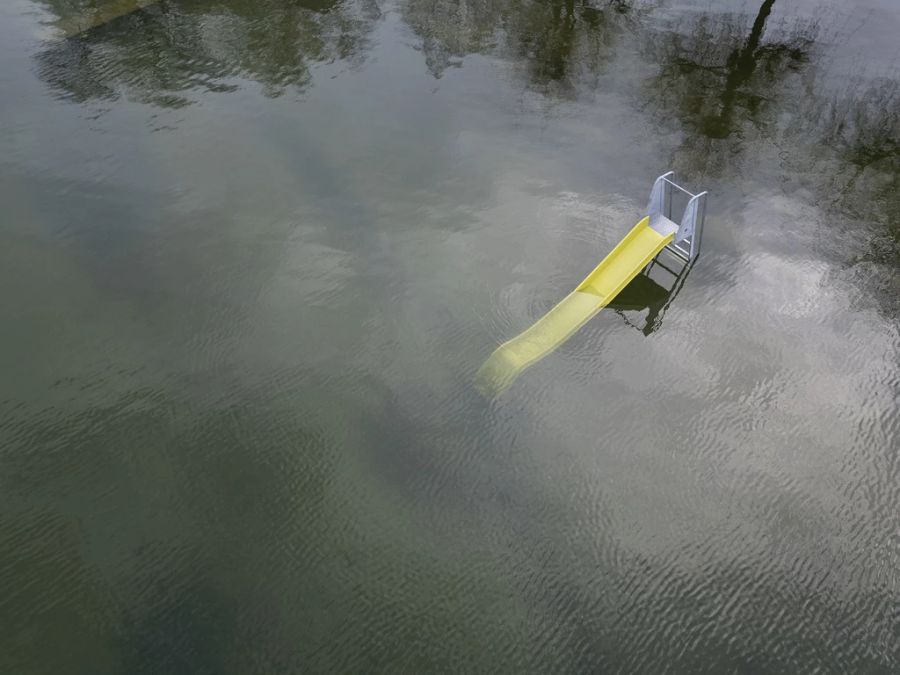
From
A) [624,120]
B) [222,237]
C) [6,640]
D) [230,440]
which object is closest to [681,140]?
[624,120]

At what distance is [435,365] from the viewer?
6590 millimetres

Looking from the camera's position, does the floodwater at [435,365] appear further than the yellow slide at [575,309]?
No

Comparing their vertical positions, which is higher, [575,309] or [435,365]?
[575,309]

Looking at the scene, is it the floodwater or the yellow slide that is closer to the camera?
the floodwater

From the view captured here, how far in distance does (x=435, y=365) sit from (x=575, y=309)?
1652 millimetres

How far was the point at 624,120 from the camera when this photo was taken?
965 cm

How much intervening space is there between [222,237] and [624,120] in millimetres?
5997

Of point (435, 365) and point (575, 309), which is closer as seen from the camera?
point (435, 365)

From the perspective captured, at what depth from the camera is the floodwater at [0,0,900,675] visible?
5.02m

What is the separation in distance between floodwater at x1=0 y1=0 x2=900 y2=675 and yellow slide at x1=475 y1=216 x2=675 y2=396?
6.8 inches

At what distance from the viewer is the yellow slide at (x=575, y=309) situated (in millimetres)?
6496

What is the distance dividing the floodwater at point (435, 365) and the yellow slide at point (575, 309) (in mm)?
173

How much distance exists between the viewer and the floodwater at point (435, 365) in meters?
5.02

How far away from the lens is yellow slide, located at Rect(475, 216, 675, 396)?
650 centimetres
